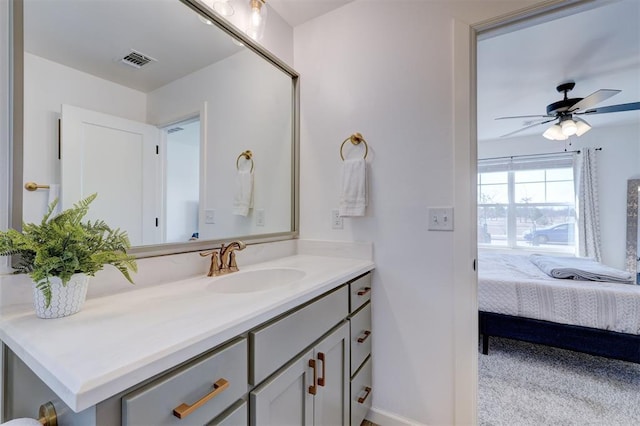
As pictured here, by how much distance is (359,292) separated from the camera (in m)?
1.45

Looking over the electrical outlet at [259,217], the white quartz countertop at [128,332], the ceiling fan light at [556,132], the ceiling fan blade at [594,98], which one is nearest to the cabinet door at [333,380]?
the white quartz countertop at [128,332]

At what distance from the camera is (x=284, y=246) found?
179 centimetres

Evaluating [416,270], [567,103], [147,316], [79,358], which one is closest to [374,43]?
[416,270]

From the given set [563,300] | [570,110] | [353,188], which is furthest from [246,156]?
[570,110]

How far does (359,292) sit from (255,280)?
1.74ft

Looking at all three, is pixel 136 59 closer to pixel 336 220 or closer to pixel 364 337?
pixel 336 220

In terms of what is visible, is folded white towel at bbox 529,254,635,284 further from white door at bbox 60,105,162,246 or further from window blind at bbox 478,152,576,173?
white door at bbox 60,105,162,246

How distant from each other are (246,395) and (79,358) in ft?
1.39

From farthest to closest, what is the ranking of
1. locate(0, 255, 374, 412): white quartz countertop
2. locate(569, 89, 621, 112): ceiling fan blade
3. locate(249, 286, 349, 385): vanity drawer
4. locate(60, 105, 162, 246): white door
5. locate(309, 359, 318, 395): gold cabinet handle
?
locate(569, 89, 621, 112): ceiling fan blade < locate(309, 359, 318, 395): gold cabinet handle < locate(60, 105, 162, 246): white door < locate(249, 286, 349, 385): vanity drawer < locate(0, 255, 374, 412): white quartz countertop

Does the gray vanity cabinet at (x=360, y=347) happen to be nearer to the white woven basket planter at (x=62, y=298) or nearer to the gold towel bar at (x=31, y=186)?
the white woven basket planter at (x=62, y=298)

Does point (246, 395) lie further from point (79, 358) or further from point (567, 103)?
point (567, 103)

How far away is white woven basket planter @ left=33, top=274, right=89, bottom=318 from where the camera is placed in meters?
0.72

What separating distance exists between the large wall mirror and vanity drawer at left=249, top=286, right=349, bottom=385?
1.97ft

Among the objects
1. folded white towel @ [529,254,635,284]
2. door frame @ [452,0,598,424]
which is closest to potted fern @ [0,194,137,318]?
door frame @ [452,0,598,424]
